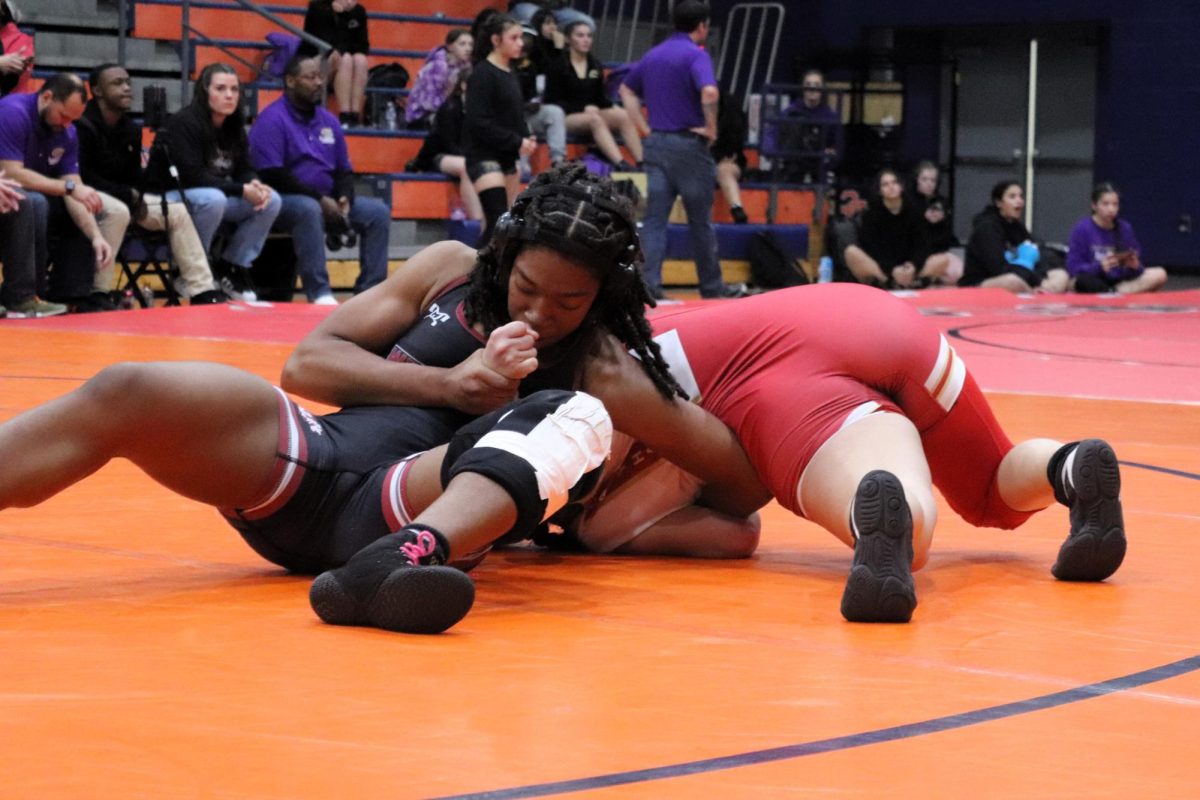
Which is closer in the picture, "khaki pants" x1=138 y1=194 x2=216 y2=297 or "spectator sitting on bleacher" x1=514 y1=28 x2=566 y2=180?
"khaki pants" x1=138 y1=194 x2=216 y2=297

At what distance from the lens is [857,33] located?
17.3 meters

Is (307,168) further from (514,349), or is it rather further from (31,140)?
(514,349)

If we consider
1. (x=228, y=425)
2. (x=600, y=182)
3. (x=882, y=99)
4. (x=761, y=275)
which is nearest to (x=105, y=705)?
(x=228, y=425)

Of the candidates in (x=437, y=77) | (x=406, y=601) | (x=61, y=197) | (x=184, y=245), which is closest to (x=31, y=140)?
(x=61, y=197)

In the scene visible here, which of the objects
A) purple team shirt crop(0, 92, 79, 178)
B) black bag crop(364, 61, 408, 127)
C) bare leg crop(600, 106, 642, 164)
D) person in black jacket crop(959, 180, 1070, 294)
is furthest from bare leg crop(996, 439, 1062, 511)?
person in black jacket crop(959, 180, 1070, 294)

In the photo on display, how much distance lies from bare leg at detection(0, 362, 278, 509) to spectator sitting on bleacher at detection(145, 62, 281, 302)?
6.69 meters

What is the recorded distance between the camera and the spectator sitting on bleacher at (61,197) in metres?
Result: 8.29

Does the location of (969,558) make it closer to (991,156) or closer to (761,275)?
(761,275)

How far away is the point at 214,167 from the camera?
9.24 metres

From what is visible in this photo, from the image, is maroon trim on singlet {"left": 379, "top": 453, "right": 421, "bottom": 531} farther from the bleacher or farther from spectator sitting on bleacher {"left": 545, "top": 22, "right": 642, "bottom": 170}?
spectator sitting on bleacher {"left": 545, "top": 22, "right": 642, "bottom": 170}

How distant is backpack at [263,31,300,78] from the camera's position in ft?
39.4

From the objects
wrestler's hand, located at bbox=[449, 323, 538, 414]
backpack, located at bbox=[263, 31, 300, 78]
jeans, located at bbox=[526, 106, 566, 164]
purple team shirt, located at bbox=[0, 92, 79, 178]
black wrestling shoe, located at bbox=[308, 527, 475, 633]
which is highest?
backpack, located at bbox=[263, 31, 300, 78]

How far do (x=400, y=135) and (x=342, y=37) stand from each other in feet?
2.33

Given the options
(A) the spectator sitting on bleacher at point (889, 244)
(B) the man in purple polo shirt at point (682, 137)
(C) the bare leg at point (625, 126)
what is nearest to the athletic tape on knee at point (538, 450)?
(B) the man in purple polo shirt at point (682, 137)
